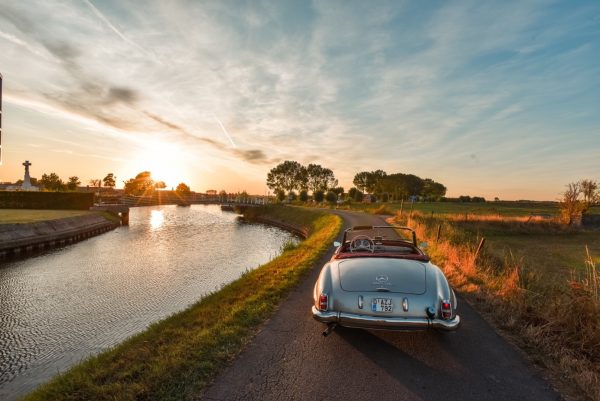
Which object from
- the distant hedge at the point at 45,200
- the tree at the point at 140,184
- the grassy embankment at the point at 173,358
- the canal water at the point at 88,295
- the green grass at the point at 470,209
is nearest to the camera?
the grassy embankment at the point at 173,358

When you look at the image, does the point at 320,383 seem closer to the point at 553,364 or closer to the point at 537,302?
the point at 553,364

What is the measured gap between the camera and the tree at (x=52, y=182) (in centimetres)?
5712

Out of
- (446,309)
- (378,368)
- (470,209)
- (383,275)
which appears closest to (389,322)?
(378,368)

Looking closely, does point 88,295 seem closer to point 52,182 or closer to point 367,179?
point 52,182

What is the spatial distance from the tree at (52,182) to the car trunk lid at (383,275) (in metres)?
69.4

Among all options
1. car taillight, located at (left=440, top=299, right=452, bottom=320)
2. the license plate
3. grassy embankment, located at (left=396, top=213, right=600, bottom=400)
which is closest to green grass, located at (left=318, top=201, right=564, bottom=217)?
grassy embankment, located at (left=396, top=213, right=600, bottom=400)

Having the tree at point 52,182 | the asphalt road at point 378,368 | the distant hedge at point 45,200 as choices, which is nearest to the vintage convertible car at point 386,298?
the asphalt road at point 378,368

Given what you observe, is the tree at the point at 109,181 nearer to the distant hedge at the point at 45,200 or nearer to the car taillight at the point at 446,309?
the distant hedge at the point at 45,200

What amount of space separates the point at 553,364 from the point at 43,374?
9050 mm

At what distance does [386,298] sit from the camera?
4.19 metres

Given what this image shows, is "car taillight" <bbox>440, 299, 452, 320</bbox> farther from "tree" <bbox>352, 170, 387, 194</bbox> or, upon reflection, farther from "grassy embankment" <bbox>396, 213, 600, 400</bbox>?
"tree" <bbox>352, 170, 387, 194</bbox>

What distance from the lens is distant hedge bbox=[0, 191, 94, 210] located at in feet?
116

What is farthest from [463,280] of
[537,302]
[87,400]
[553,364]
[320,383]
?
[87,400]

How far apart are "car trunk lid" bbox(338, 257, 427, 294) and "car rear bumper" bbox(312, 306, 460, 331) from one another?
0.37 meters
